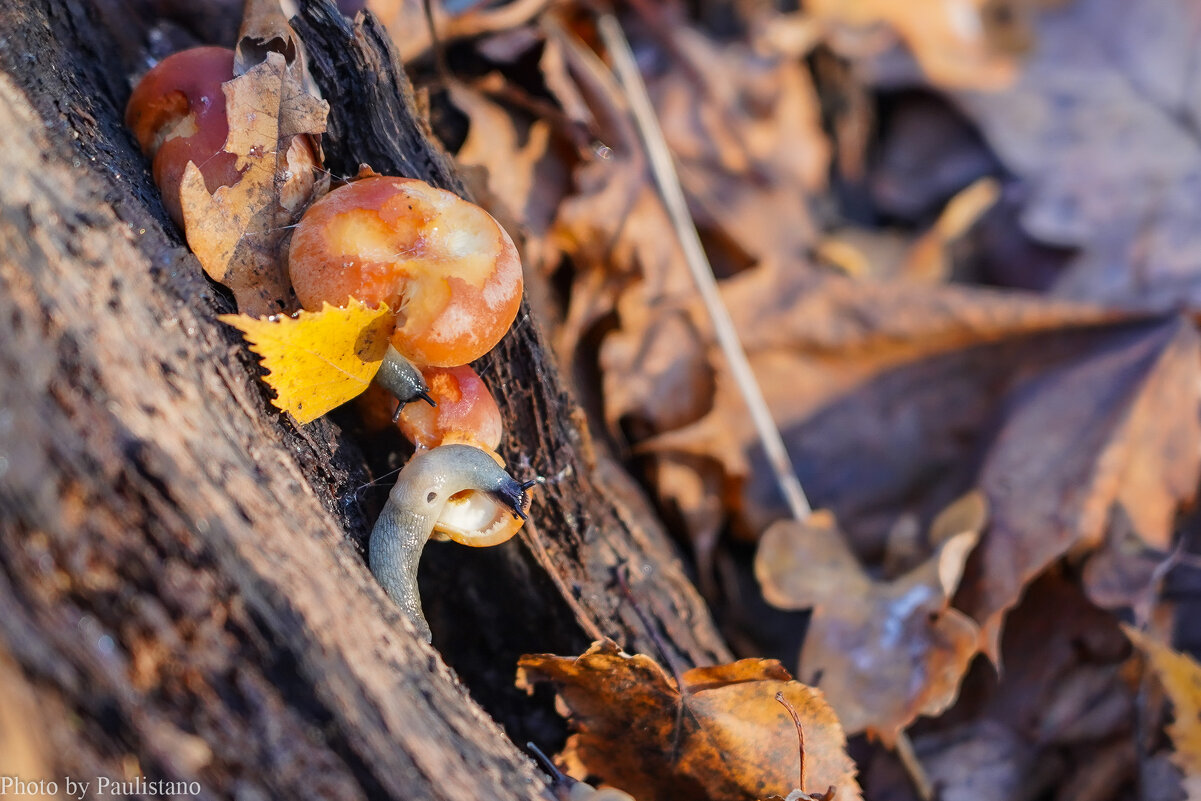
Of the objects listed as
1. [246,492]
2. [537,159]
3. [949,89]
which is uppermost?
[246,492]

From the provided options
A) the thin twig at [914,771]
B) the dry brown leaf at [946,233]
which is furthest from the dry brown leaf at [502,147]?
the thin twig at [914,771]

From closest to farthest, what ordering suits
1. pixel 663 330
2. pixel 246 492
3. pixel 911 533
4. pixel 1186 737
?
pixel 246 492
pixel 1186 737
pixel 911 533
pixel 663 330

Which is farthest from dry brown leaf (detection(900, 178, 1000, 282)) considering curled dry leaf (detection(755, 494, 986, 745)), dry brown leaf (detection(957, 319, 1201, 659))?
curled dry leaf (detection(755, 494, 986, 745))

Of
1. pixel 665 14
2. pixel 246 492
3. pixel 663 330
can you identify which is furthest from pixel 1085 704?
pixel 665 14

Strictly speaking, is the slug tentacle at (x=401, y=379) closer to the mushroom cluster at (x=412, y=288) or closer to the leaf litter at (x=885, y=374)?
the mushroom cluster at (x=412, y=288)

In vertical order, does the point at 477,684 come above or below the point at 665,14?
below

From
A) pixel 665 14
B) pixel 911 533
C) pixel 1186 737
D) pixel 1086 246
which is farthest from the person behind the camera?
pixel 665 14

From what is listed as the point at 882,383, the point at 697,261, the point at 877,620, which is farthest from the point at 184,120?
the point at 882,383

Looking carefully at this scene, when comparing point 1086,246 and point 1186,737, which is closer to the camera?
point 1186,737

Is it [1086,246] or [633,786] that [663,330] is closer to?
[633,786]
